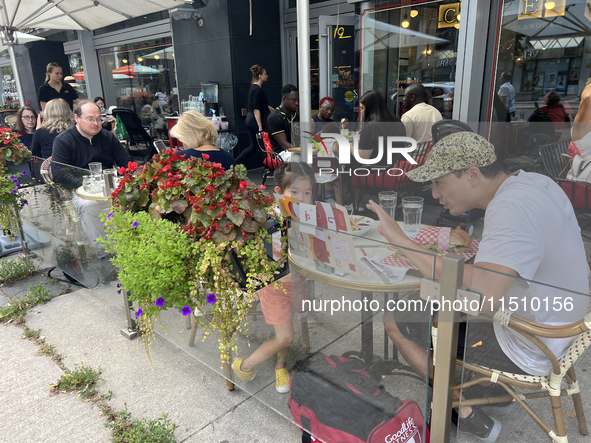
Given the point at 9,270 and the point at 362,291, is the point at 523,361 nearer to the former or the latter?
the point at 362,291

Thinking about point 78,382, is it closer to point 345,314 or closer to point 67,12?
point 345,314

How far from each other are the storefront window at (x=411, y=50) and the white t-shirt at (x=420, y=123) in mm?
934

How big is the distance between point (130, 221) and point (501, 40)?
470 centimetres

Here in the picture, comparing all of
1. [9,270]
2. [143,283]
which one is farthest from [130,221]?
[9,270]

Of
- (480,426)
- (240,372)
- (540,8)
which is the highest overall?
(540,8)

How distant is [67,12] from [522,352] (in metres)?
8.01

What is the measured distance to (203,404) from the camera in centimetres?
231

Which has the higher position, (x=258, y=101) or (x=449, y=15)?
(x=449, y=15)

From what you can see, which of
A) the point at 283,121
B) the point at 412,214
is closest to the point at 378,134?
the point at 283,121

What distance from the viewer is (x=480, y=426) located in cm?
152

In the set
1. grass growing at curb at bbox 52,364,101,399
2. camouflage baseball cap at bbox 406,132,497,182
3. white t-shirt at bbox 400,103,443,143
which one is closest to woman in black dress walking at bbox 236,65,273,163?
white t-shirt at bbox 400,103,443,143

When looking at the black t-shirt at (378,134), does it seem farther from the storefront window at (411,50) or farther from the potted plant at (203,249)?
the potted plant at (203,249)

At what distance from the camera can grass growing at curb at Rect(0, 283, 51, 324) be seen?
10.7ft

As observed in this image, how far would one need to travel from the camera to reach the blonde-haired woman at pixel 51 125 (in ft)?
16.1
